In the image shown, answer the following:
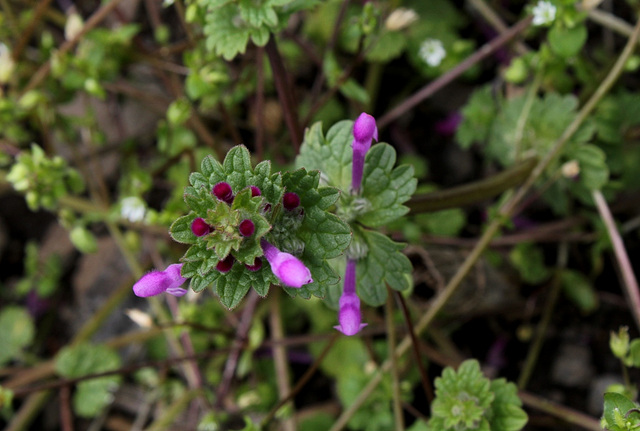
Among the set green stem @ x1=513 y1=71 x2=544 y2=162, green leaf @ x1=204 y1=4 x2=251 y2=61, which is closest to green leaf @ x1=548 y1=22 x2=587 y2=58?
green stem @ x1=513 y1=71 x2=544 y2=162

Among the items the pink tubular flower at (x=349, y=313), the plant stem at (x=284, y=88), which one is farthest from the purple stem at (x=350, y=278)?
the plant stem at (x=284, y=88)

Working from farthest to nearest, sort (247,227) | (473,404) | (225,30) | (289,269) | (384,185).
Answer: (225,30) < (473,404) < (384,185) < (247,227) < (289,269)

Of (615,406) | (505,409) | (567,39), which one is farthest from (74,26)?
(615,406)

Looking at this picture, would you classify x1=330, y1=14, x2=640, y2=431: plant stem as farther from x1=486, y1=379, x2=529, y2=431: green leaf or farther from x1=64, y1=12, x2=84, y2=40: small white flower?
x1=64, y1=12, x2=84, y2=40: small white flower

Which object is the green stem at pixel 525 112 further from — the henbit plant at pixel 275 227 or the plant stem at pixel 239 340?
the plant stem at pixel 239 340

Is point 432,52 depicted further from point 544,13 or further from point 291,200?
point 291,200

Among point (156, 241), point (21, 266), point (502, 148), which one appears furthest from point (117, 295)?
point (502, 148)

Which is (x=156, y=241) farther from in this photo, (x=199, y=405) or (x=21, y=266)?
(x=21, y=266)
